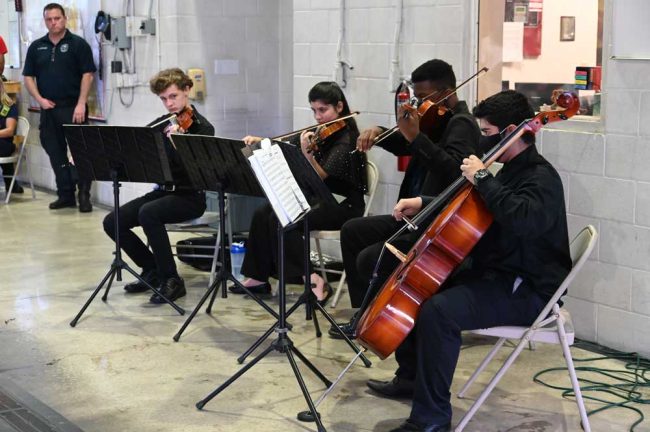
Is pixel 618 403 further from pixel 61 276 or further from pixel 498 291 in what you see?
pixel 61 276

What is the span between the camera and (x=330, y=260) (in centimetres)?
554

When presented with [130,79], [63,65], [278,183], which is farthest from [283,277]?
[63,65]

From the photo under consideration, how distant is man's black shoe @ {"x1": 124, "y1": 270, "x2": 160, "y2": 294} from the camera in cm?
527

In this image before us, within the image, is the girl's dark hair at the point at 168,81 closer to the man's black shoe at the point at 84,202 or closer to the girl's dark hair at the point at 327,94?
the girl's dark hair at the point at 327,94

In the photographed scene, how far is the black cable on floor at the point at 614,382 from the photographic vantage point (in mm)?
3641

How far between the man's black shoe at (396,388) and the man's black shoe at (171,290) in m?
1.65

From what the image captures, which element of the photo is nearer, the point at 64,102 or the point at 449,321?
the point at 449,321

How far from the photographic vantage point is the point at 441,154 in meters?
3.95

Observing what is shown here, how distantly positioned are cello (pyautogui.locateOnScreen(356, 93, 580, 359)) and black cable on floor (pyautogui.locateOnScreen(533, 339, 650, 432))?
838 mm

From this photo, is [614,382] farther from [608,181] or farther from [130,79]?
[130,79]

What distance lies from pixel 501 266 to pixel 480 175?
1.11 ft

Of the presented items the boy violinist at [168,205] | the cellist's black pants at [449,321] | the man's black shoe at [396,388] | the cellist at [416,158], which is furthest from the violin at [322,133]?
the cellist's black pants at [449,321]

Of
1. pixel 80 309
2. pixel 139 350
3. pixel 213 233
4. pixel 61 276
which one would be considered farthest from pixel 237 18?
pixel 139 350

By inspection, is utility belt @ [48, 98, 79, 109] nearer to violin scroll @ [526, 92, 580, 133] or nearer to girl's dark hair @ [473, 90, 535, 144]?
girl's dark hair @ [473, 90, 535, 144]
